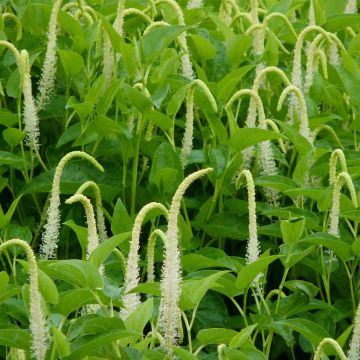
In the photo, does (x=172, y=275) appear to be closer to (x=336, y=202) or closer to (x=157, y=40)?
(x=336, y=202)

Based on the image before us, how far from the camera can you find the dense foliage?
2088 millimetres

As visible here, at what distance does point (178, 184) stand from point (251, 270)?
409mm

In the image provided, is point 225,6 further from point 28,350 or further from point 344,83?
point 28,350

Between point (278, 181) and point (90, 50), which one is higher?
point (90, 50)

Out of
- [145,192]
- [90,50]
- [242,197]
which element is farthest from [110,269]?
[90,50]

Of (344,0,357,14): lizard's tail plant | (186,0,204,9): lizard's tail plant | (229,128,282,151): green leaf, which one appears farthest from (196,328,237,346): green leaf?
(344,0,357,14): lizard's tail plant

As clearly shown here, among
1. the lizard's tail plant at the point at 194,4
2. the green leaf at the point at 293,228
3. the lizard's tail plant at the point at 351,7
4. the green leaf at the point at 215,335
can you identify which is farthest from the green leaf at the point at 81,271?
the lizard's tail plant at the point at 351,7

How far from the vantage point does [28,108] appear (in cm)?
260

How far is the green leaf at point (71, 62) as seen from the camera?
8.92 ft

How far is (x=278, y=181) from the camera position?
2588 mm

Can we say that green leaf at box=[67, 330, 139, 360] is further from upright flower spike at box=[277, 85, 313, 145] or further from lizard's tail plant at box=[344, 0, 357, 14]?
lizard's tail plant at box=[344, 0, 357, 14]

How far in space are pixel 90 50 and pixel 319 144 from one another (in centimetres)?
64

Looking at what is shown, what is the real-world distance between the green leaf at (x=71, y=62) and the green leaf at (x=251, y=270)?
2.58 feet

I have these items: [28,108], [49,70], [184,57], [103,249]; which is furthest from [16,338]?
[184,57]
